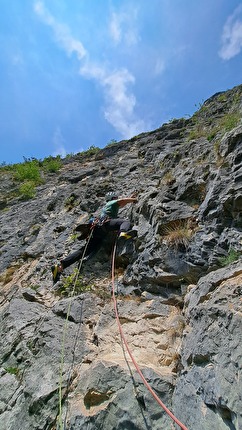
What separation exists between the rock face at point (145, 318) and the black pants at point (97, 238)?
17 centimetres

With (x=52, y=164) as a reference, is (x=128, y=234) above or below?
below

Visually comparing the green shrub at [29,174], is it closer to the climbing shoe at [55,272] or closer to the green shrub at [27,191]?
the green shrub at [27,191]

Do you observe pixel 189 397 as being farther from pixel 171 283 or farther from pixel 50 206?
pixel 50 206

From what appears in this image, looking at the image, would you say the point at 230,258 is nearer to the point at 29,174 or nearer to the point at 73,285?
the point at 73,285

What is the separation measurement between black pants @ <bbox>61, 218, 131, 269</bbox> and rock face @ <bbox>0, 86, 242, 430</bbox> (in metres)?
0.17

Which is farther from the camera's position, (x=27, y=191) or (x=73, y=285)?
(x=27, y=191)

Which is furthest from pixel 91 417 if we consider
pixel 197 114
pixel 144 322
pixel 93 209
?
pixel 197 114

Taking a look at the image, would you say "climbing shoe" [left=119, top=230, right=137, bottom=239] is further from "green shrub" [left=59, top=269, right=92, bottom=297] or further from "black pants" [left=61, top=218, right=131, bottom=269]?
"green shrub" [left=59, top=269, right=92, bottom=297]

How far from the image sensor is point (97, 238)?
6551 millimetres

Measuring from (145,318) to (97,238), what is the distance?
2.47 m

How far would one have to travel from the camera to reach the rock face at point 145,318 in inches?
118

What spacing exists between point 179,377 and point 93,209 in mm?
6010

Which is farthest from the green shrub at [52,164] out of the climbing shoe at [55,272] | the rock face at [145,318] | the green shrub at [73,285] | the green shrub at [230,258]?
the green shrub at [230,258]

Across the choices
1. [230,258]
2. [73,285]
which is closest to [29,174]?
[73,285]
